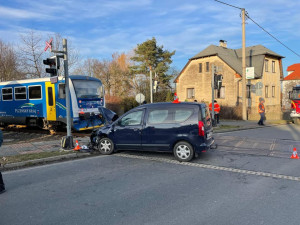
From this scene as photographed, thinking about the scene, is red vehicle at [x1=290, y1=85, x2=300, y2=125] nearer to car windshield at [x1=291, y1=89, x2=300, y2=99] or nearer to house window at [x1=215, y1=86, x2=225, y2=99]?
car windshield at [x1=291, y1=89, x2=300, y2=99]

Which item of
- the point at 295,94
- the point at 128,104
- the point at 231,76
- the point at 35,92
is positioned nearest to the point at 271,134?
the point at 295,94

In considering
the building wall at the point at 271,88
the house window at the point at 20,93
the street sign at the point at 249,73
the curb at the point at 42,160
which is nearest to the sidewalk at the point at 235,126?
the street sign at the point at 249,73

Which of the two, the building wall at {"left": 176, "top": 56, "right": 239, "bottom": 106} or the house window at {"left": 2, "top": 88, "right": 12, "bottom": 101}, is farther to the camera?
the building wall at {"left": 176, "top": 56, "right": 239, "bottom": 106}

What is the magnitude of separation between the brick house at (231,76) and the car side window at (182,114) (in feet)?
76.8

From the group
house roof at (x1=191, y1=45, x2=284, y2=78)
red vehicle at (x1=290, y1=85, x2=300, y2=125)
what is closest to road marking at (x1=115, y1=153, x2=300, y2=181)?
red vehicle at (x1=290, y1=85, x2=300, y2=125)

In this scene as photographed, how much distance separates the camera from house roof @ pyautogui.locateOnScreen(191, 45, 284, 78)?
30.4 meters

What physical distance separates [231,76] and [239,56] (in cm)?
640

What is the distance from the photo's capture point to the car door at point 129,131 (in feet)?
25.2

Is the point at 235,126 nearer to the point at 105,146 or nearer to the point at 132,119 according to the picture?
the point at 132,119

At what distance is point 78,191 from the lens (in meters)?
4.94

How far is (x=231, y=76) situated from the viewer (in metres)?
30.7

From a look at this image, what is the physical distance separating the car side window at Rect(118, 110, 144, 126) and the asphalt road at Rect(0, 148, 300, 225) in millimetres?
1193

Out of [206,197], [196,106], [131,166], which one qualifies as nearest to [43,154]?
[131,166]

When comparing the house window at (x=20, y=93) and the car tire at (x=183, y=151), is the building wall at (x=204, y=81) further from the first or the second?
the car tire at (x=183, y=151)
